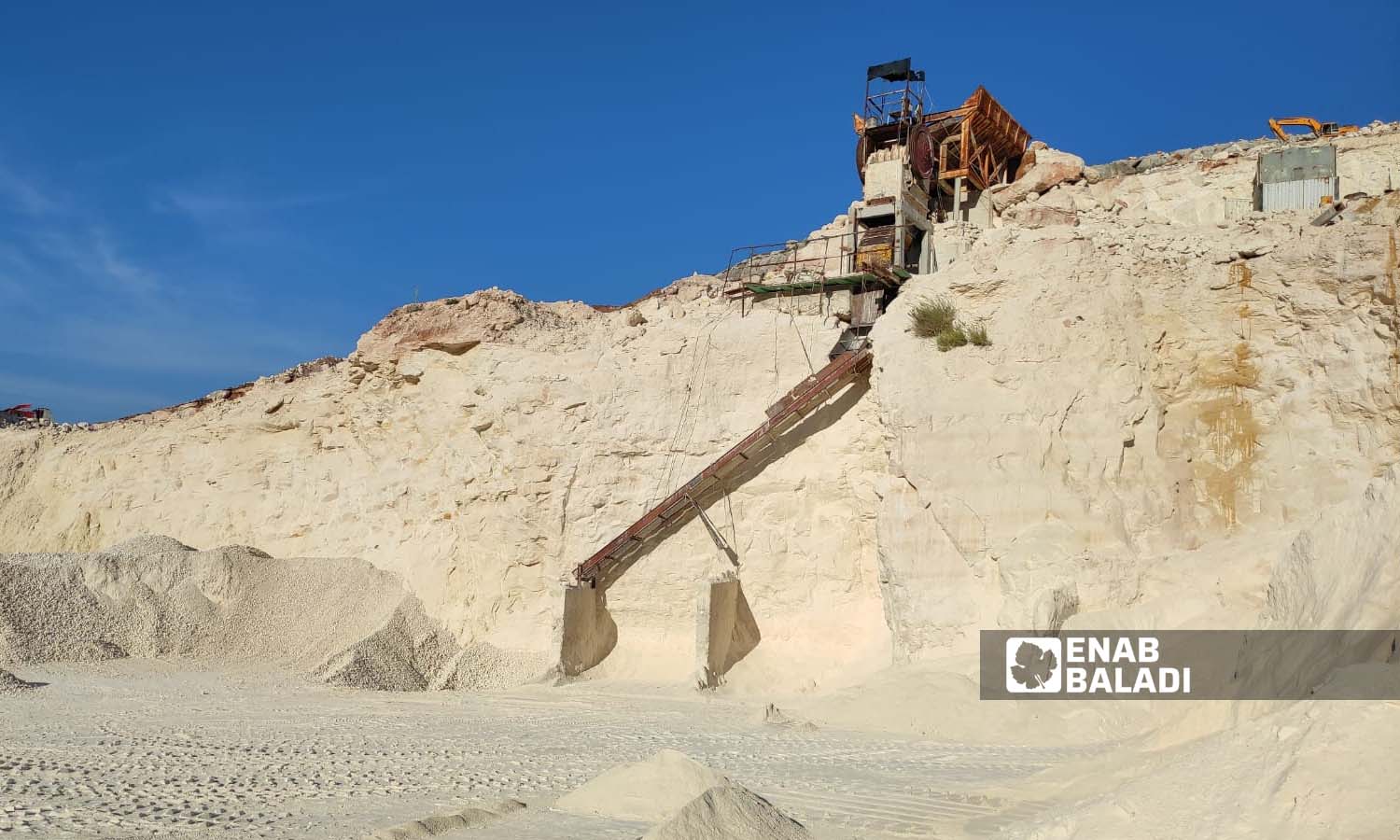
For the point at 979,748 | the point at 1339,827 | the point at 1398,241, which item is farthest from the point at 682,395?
the point at 1339,827

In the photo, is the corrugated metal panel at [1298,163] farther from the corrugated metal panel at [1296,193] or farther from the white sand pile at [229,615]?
the white sand pile at [229,615]

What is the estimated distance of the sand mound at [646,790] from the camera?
7270 mm

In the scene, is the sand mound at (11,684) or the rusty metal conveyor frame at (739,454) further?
the rusty metal conveyor frame at (739,454)

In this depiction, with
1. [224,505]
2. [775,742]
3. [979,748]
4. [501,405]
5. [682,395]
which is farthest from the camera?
[224,505]

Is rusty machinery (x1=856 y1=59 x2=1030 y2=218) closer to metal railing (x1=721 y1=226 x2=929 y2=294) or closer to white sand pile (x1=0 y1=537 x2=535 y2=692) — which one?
metal railing (x1=721 y1=226 x2=929 y2=294)

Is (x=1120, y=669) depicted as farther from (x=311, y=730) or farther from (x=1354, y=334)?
(x=311, y=730)

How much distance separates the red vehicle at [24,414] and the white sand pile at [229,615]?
17.2 m

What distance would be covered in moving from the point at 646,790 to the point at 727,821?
4.74ft

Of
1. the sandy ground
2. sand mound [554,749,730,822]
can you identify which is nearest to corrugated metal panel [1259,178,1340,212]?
the sandy ground

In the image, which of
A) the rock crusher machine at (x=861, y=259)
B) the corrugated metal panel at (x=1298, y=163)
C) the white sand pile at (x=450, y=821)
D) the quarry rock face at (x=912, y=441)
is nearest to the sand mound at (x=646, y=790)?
the white sand pile at (x=450, y=821)

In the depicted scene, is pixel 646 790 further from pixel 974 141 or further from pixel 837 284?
pixel 974 141

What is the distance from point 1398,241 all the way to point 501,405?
13.9 metres

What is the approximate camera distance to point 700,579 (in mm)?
17281

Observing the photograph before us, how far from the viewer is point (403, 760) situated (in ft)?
33.2
